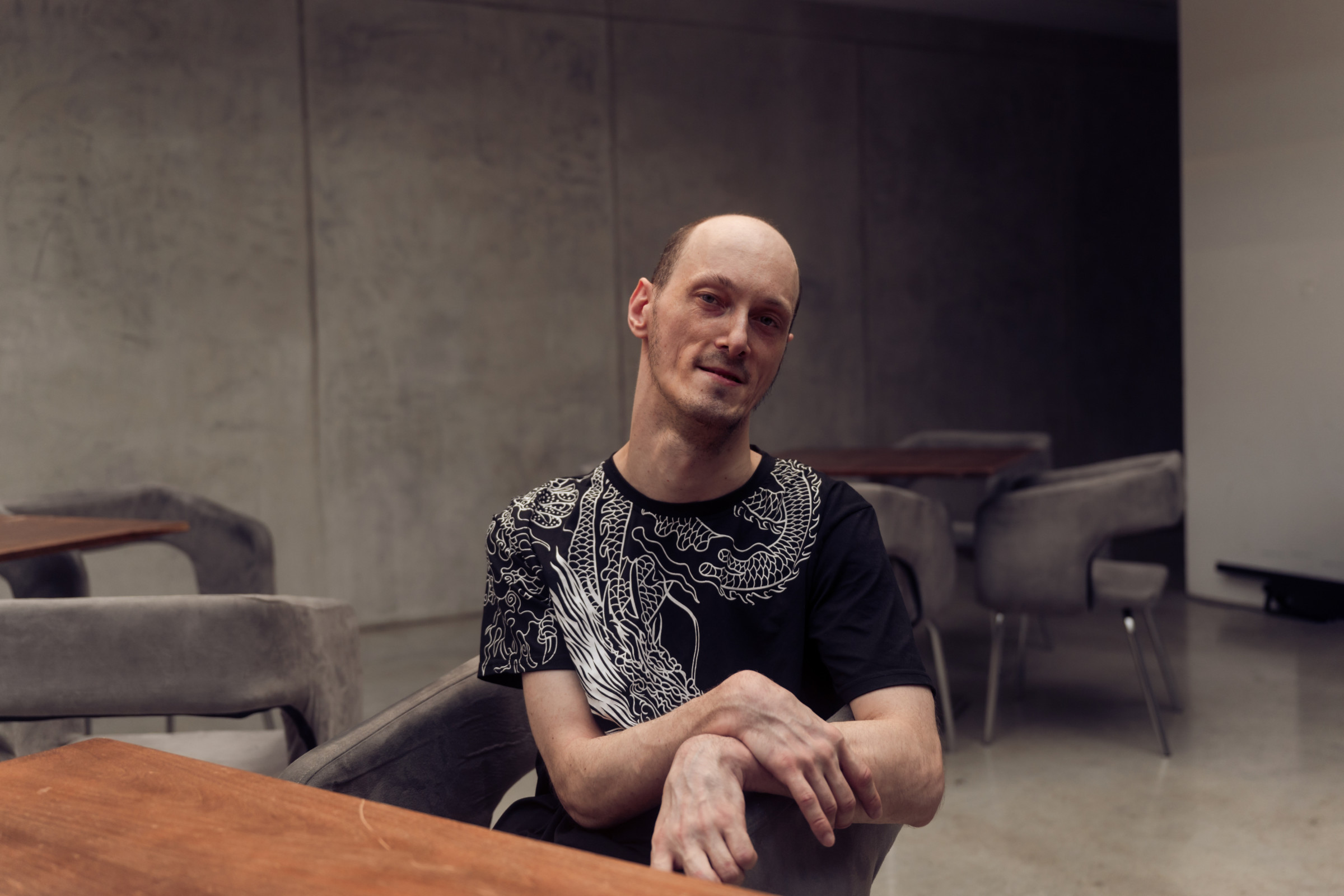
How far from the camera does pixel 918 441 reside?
5.36 metres

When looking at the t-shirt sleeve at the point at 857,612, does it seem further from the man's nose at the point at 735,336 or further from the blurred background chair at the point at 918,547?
the blurred background chair at the point at 918,547

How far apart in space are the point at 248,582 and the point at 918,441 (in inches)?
122

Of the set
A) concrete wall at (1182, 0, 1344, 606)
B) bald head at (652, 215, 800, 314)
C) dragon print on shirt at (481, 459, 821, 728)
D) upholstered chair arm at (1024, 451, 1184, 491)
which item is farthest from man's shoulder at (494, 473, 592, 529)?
concrete wall at (1182, 0, 1344, 606)

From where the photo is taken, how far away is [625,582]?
1.42m

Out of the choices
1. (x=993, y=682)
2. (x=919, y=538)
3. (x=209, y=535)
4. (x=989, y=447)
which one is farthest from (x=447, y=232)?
(x=993, y=682)

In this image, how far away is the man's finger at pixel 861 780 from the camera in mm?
1138

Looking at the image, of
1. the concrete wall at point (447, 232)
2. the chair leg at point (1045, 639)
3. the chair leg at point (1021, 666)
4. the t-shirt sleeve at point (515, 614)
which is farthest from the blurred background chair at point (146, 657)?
the chair leg at point (1045, 639)

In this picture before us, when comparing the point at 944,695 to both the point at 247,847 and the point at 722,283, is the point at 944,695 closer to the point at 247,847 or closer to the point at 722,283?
the point at 722,283

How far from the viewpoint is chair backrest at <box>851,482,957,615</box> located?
327cm

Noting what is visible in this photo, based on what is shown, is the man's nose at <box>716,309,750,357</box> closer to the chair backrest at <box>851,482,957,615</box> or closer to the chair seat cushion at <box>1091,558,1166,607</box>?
the chair backrest at <box>851,482,957,615</box>

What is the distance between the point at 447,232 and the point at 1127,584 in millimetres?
3466

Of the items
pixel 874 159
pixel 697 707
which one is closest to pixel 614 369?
pixel 874 159

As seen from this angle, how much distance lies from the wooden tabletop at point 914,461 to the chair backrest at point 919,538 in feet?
0.61

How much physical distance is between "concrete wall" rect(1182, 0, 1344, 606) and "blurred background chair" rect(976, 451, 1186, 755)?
196 cm
